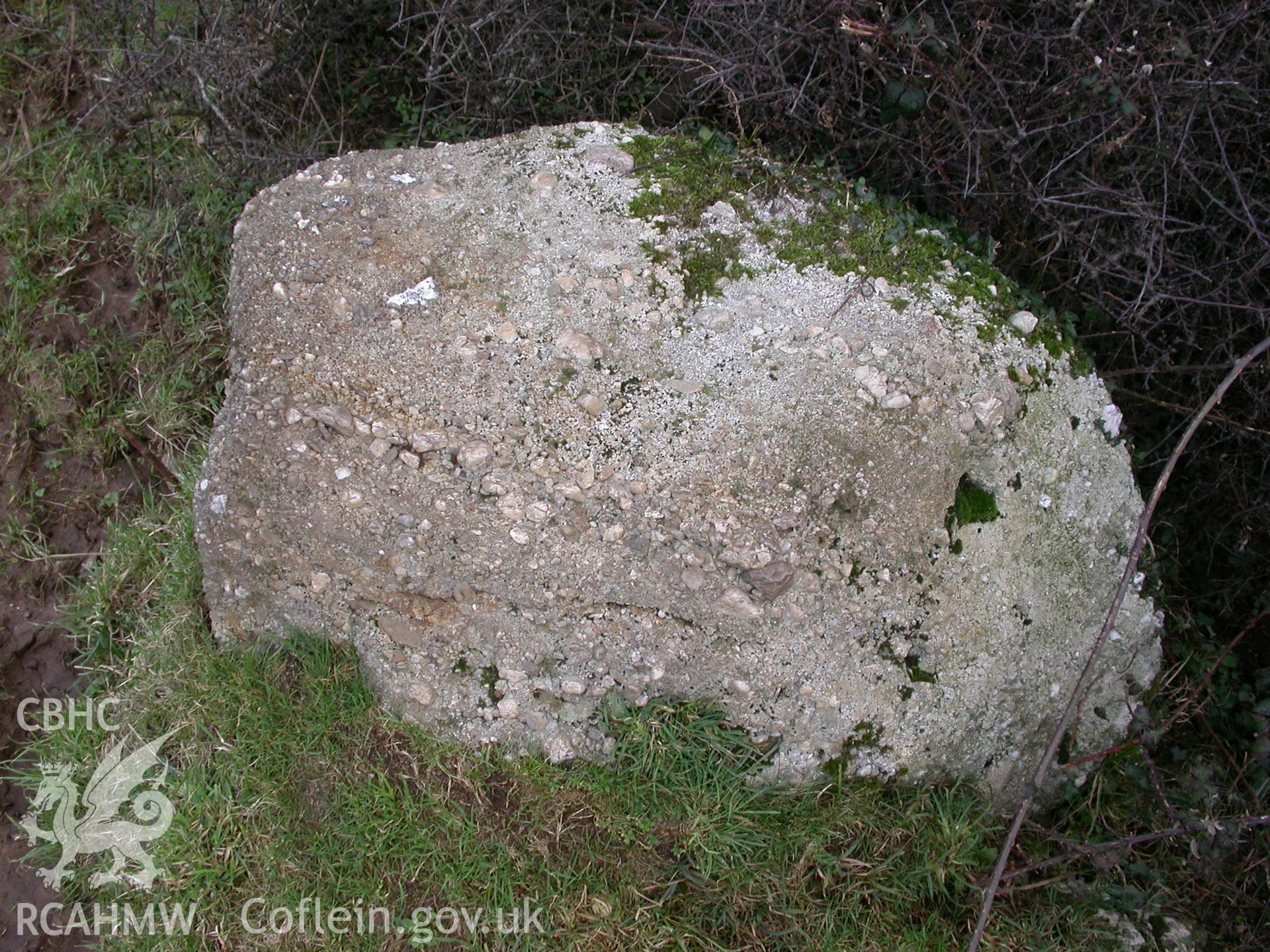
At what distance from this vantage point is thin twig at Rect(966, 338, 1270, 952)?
2.03 metres

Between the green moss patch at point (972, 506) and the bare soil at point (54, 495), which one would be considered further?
the bare soil at point (54, 495)

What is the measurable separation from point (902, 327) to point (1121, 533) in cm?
81

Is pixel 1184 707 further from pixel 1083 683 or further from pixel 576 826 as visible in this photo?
pixel 576 826

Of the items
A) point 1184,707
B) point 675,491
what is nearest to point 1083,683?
point 1184,707

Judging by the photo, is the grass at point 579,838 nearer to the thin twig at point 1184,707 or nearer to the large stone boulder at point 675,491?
the large stone boulder at point 675,491

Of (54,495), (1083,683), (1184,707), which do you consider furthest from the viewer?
(54,495)

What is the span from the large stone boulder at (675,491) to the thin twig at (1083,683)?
0.21 feet

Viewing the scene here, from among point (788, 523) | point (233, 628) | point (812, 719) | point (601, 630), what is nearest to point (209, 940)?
point (233, 628)

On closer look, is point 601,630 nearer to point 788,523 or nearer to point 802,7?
point 788,523

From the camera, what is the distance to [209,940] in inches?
87.8

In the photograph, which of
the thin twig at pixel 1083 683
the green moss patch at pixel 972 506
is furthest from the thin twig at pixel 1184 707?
the green moss patch at pixel 972 506

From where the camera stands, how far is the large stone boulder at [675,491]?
86.7 inches

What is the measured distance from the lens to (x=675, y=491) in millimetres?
2191

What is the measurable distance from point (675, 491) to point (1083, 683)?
1168 millimetres
